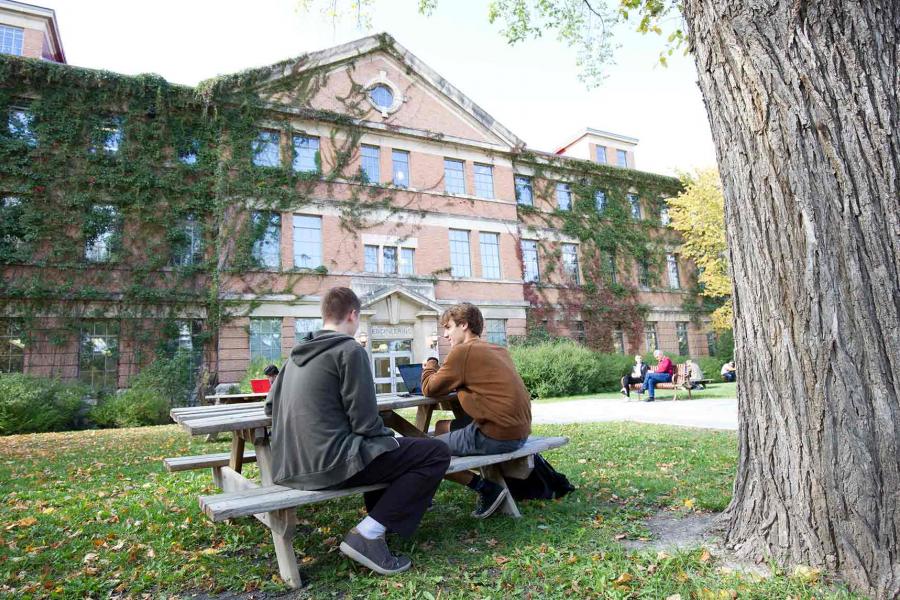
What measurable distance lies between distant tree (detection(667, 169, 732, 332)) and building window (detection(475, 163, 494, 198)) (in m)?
9.91

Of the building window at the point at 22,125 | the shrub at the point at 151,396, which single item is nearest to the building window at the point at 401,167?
the shrub at the point at 151,396

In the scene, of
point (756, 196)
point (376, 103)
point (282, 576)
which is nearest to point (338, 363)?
point (282, 576)

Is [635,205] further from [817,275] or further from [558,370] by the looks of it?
[817,275]

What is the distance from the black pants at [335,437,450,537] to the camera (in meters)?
3.19

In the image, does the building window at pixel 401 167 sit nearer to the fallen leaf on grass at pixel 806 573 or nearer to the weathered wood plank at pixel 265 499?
the weathered wood plank at pixel 265 499

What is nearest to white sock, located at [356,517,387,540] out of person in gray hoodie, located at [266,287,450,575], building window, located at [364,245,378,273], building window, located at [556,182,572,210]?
person in gray hoodie, located at [266,287,450,575]

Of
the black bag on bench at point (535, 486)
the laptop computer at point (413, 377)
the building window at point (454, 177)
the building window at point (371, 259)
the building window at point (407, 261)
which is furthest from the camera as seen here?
the building window at point (454, 177)

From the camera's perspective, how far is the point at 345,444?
10.1 feet

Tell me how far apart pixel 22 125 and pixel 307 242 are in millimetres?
9012

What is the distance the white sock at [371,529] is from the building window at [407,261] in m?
17.5

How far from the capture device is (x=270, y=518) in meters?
3.10

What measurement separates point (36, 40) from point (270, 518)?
22576 mm

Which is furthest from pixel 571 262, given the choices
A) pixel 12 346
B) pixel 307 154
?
pixel 12 346

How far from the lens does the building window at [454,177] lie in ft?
73.5
